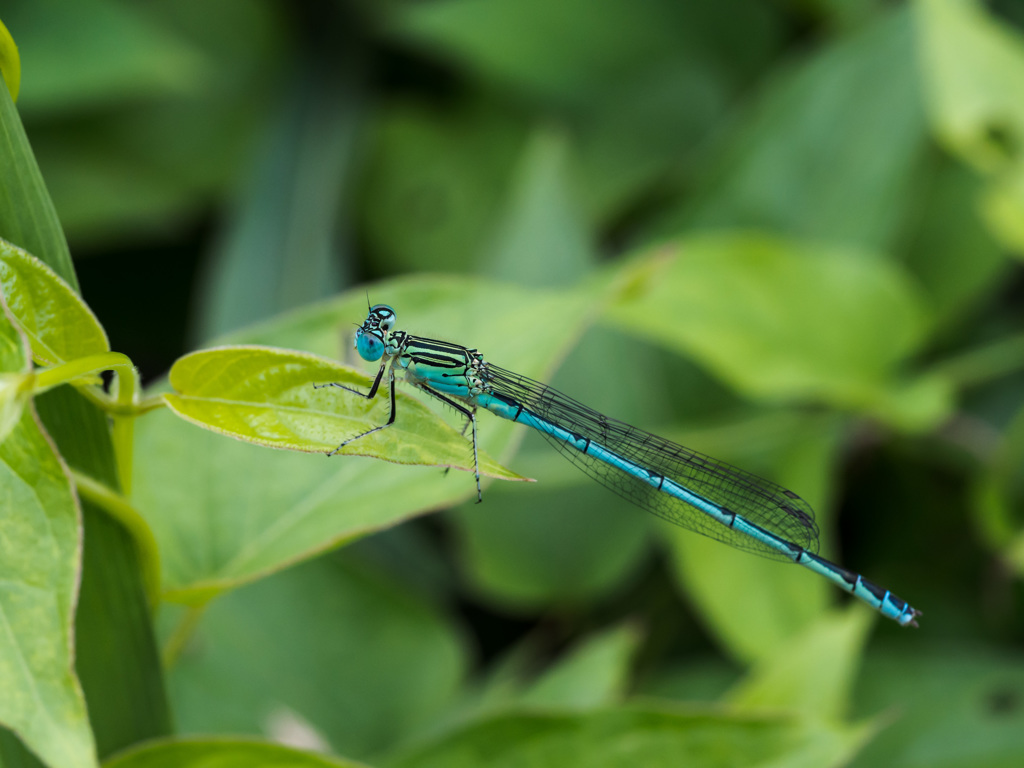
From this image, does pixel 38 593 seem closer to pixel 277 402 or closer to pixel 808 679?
pixel 277 402

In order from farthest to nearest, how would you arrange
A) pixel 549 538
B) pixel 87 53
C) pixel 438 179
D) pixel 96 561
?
1. pixel 438 179
2. pixel 87 53
3. pixel 549 538
4. pixel 96 561

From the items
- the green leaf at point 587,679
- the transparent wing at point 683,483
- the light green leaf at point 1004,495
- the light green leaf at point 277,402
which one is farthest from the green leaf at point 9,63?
the light green leaf at point 1004,495

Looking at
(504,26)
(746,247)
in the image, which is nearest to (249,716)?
(746,247)

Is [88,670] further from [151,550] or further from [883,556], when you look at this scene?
[883,556]

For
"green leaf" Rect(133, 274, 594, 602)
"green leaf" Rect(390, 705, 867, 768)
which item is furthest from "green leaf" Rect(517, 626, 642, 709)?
"green leaf" Rect(133, 274, 594, 602)

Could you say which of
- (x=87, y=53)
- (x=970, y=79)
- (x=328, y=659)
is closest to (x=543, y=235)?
(x=970, y=79)

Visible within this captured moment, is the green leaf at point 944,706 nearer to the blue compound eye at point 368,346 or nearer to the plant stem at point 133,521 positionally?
the blue compound eye at point 368,346
